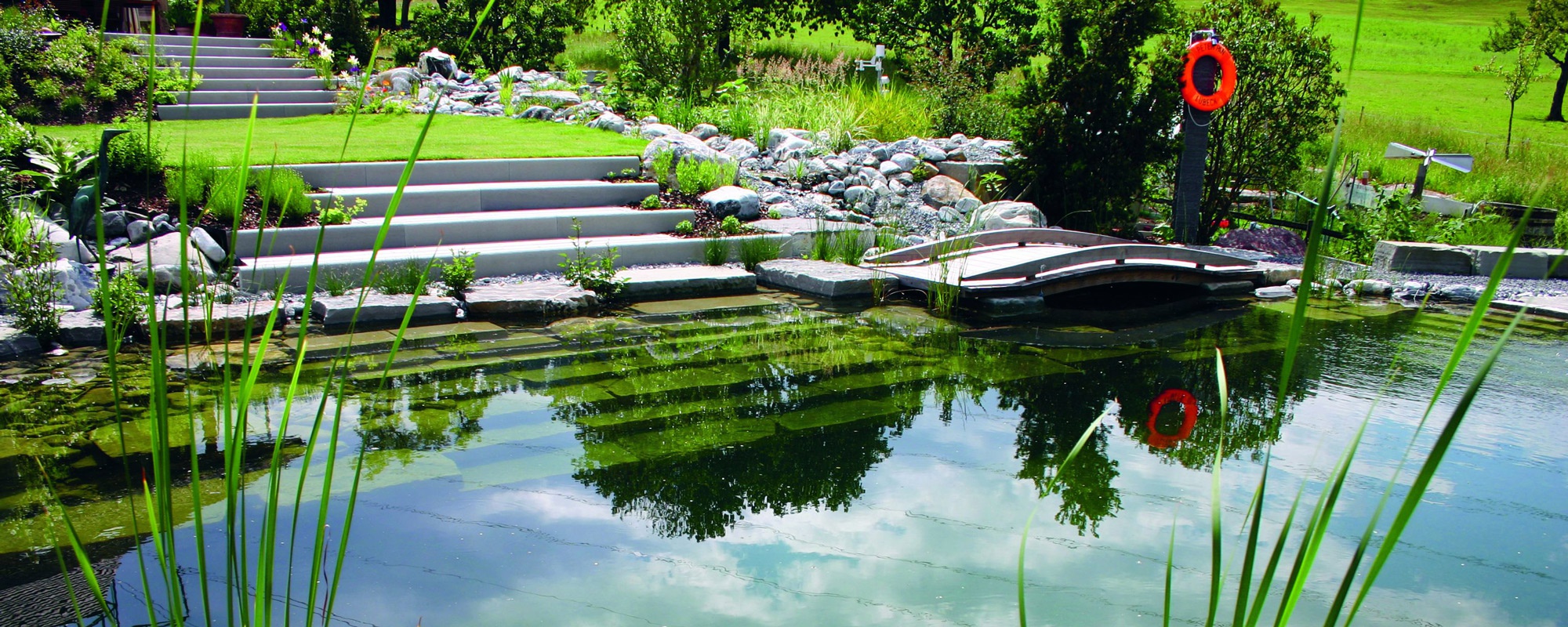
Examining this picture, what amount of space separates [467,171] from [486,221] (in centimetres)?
103

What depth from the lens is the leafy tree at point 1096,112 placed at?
8547 millimetres

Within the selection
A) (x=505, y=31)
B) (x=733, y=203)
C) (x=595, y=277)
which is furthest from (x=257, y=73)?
(x=595, y=277)

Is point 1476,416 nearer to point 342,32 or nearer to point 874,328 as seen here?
point 874,328

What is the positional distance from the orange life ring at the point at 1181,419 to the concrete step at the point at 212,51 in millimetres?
12326

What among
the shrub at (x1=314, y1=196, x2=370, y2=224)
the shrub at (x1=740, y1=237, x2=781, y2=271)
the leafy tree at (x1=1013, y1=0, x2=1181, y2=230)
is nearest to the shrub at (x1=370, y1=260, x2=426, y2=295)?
the shrub at (x1=314, y1=196, x2=370, y2=224)

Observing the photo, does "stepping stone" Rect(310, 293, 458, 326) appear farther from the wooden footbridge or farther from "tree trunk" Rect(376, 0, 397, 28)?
"tree trunk" Rect(376, 0, 397, 28)

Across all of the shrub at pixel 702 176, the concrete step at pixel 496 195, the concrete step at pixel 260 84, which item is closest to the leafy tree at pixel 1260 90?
the shrub at pixel 702 176

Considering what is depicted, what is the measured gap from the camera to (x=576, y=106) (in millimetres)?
11500

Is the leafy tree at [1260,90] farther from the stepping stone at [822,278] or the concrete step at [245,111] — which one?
the concrete step at [245,111]

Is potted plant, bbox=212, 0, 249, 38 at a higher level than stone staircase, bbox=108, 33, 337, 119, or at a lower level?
higher

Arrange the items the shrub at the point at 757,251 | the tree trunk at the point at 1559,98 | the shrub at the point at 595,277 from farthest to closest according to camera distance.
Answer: the tree trunk at the point at 1559,98 → the shrub at the point at 757,251 → the shrub at the point at 595,277

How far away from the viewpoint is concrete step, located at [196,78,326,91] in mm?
11484

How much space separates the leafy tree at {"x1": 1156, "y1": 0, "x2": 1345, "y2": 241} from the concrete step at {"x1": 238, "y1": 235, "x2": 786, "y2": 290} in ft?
15.0

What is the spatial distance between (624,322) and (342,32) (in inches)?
431
